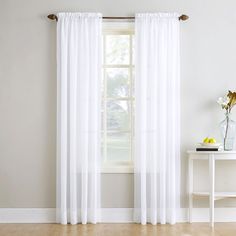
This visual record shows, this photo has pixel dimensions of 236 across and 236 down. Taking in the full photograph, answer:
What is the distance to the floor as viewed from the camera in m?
5.28

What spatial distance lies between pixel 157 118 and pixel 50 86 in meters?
1.38

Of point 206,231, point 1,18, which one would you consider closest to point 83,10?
point 1,18

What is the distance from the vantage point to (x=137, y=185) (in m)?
5.82

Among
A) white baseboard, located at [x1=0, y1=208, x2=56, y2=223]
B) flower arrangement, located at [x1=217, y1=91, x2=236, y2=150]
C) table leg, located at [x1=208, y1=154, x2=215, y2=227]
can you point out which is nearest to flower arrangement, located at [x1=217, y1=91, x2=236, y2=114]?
flower arrangement, located at [x1=217, y1=91, x2=236, y2=150]

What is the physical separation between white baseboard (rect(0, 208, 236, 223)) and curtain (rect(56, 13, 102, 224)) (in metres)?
0.15

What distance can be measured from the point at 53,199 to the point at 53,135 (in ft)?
2.59

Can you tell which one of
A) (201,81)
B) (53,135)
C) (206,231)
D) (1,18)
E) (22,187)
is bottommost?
(206,231)

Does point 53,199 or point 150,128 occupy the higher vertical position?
point 150,128

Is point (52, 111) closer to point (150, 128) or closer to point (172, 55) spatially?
point (150, 128)

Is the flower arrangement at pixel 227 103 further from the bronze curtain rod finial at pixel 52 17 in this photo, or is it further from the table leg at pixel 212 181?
the bronze curtain rod finial at pixel 52 17

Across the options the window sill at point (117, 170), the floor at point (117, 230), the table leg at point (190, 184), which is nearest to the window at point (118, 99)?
the window sill at point (117, 170)

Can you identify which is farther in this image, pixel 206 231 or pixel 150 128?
pixel 150 128

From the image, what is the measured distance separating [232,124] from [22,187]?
8.82 ft

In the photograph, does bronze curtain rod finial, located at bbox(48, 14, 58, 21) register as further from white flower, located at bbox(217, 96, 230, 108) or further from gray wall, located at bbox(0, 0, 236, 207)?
white flower, located at bbox(217, 96, 230, 108)
